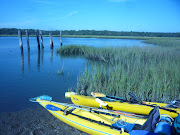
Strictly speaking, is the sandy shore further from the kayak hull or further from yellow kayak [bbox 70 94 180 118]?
yellow kayak [bbox 70 94 180 118]

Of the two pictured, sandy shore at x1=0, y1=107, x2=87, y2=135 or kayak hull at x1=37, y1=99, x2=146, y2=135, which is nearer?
kayak hull at x1=37, y1=99, x2=146, y2=135

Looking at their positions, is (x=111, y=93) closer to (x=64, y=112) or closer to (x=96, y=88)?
(x=96, y=88)

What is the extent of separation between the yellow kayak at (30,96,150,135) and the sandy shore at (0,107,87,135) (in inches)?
14.8

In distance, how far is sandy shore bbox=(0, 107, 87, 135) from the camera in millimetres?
4293

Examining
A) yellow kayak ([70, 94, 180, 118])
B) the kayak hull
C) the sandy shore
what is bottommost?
the sandy shore

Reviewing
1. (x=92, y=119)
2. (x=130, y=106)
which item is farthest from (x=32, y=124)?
(x=130, y=106)

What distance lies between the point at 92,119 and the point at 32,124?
1.79m

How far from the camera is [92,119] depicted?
13.6ft

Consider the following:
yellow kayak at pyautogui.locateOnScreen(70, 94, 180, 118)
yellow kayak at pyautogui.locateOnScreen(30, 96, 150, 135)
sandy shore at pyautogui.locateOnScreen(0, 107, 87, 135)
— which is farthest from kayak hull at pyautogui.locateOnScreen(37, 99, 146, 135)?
yellow kayak at pyautogui.locateOnScreen(70, 94, 180, 118)

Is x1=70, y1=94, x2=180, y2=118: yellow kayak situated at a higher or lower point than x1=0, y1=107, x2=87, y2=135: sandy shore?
higher

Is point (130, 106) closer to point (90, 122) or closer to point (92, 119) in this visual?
point (92, 119)

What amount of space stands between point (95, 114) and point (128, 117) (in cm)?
85

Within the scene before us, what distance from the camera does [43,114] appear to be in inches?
204

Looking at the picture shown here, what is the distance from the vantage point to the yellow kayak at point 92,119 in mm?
3620
